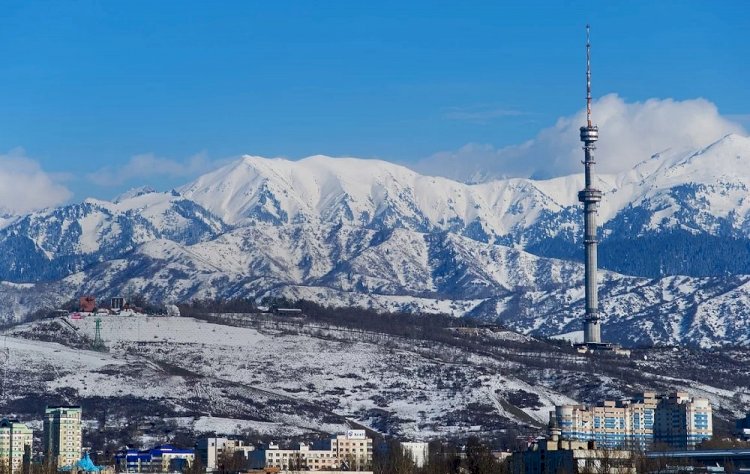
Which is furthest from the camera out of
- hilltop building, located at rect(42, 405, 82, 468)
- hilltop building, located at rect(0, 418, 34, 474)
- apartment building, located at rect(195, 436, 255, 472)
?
hilltop building, located at rect(42, 405, 82, 468)

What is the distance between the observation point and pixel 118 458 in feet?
602

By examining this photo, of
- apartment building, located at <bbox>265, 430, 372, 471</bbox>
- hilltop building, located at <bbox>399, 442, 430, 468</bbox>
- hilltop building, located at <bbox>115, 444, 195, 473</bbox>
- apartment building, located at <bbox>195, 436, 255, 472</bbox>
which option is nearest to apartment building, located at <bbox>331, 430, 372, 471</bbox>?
apartment building, located at <bbox>265, 430, 372, 471</bbox>

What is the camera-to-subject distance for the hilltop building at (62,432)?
193500 millimetres

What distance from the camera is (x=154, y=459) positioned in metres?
182

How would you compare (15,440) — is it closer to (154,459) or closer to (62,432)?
(62,432)

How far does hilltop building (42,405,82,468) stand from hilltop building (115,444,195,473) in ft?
20.7

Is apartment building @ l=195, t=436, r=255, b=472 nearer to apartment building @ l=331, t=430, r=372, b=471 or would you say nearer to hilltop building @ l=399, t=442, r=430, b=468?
apartment building @ l=331, t=430, r=372, b=471

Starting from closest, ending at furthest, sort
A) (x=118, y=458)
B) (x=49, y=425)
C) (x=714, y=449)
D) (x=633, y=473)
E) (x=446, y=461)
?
(x=633, y=473)
(x=446, y=461)
(x=714, y=449)
(x=118, y=458)
(x=49, y=425)

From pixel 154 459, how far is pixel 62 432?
16.5 metres

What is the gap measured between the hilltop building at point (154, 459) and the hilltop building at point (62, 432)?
248 inches

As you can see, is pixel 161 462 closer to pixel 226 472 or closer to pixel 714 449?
pixel 226 472

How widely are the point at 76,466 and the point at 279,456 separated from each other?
73.2 feet

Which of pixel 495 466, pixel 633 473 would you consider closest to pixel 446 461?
pixel 495 466

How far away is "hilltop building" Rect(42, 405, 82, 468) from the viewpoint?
635 ft
